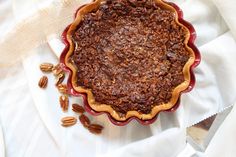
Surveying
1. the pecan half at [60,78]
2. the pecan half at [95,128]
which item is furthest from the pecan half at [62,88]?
the pecan half at [95,128]

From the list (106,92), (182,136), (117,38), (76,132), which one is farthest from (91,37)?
(182,136)

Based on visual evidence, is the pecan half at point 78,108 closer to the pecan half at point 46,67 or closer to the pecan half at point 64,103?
the pecan half at point 64,103

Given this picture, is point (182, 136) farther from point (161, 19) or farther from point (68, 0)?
point (68, 0)

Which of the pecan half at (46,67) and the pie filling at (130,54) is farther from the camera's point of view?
the pecan half at (46,67)

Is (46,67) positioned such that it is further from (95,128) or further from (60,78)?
(95,128)

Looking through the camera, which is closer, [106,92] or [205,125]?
[106,92]

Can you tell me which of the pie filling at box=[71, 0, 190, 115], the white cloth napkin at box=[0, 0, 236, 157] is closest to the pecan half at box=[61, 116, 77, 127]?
the white cloth napkin at box=[0, 0, 236, 157]

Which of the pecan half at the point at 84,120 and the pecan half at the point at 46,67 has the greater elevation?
the pecan half at the point at 46,67
